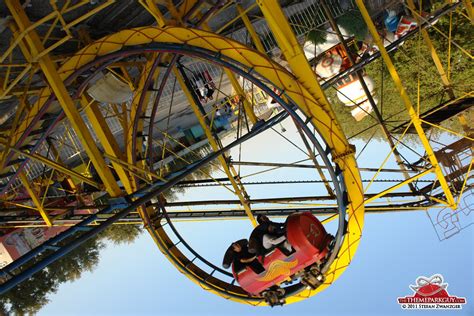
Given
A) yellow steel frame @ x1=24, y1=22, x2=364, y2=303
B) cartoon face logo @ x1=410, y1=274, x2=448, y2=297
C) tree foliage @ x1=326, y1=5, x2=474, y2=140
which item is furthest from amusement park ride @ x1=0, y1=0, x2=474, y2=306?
cartoon face logo @ x1=410, y1=274, x2=448, y2=297

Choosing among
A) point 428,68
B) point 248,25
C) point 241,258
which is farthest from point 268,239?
point 428,68

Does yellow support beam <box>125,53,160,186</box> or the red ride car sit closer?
the red ride car

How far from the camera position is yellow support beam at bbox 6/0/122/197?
1059 centimetres

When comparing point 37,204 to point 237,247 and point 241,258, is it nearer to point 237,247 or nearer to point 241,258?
point 237,247

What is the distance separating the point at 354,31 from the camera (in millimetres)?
22688

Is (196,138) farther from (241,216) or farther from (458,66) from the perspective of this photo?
(241,216)

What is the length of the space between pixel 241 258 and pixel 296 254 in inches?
64.1

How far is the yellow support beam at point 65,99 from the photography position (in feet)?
34.7

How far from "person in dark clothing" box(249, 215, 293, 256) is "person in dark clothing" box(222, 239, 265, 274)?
0.74ft

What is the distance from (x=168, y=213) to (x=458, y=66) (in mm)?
18823

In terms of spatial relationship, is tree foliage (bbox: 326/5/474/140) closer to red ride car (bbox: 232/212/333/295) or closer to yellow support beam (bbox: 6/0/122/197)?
red ride car (bbox: 232/212/333/295)

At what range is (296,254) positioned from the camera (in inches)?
416

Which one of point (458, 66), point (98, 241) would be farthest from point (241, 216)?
point (98, 241)

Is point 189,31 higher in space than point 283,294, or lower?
higher
